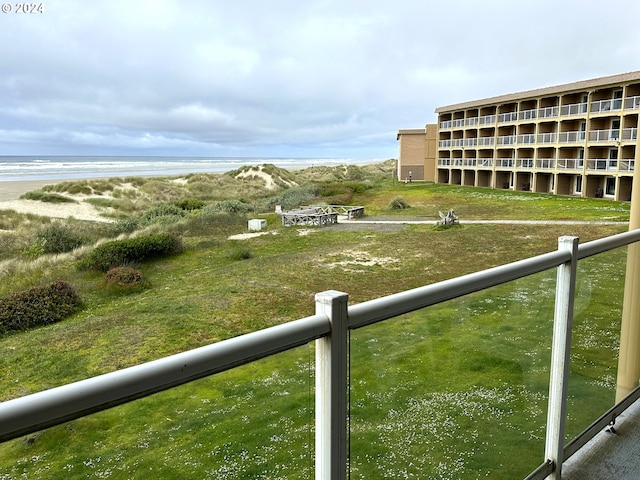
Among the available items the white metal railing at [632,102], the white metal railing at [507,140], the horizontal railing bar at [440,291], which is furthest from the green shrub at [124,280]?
the white metal railing at [507,140]

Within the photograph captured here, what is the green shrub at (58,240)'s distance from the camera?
19.9 m

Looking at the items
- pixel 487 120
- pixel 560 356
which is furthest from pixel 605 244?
pixel 487 120

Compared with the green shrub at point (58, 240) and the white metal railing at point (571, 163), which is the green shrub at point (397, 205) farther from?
the green shrub at point (58, 240)

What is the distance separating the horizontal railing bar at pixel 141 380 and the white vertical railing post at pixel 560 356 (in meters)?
1.23

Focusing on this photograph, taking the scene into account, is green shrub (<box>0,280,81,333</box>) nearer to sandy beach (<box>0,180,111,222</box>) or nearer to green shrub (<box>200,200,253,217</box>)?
green shrub (<box>200,200,253,217</box>)

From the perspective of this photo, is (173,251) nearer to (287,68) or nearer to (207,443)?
(207,443)

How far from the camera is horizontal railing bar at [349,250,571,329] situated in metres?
1.23

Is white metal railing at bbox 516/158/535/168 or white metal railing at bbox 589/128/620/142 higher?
white metal railing at bbox 589/128/620/142

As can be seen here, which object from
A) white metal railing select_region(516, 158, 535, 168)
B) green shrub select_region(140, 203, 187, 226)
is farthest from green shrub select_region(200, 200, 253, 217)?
white metal railing select_region(516, 158, 535, 168)

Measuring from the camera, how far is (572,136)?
3169 cm

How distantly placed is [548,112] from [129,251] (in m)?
28.5

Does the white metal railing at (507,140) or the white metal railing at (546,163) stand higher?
the white metal railing at (507,140)

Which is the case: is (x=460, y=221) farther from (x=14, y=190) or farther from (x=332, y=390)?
(x=14, y=190)

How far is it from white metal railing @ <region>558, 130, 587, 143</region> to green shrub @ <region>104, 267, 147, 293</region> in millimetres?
26897
